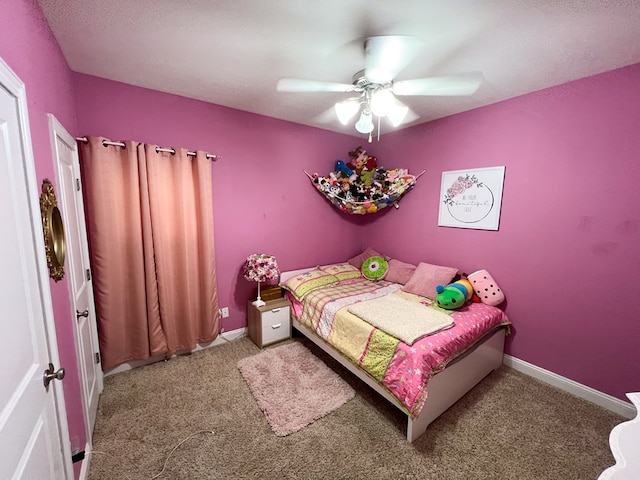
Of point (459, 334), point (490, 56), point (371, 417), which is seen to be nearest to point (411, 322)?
point (459, 334)

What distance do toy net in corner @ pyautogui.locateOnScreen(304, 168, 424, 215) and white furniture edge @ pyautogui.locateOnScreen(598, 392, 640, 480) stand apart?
8.58ft

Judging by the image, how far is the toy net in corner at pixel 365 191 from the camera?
127 inches

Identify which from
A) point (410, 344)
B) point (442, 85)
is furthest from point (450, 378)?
point (442, 85)

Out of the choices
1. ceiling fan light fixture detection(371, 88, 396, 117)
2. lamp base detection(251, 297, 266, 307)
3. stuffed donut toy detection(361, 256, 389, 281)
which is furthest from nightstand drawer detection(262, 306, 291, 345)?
ceiling fan light fixture detection(371, 88, 396, 117)

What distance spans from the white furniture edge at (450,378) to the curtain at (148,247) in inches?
52.2

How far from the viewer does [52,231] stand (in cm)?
122

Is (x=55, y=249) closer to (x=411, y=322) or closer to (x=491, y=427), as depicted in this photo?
(x=411, y=322)

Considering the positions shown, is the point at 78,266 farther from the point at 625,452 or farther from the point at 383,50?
the point at 625,452

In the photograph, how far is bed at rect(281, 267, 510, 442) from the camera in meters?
1.67

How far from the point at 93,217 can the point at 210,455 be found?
1923mm

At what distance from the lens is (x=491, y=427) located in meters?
1.77

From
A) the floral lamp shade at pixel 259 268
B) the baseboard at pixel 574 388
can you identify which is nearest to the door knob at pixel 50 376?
the floral lamp shade at pixel 259 268

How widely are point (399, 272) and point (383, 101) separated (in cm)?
208

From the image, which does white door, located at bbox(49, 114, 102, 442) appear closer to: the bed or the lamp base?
the lamp base
